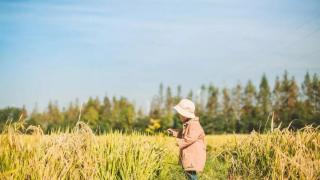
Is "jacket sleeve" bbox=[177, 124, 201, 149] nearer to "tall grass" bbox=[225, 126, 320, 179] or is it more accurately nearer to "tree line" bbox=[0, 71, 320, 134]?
"tall grass" bbox=[225, 126, 320, 179]

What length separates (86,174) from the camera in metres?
6.39

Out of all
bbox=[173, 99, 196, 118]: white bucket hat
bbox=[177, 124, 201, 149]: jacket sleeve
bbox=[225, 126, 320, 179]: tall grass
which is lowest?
bbox=[225, 126, 320, 179]: tall grass

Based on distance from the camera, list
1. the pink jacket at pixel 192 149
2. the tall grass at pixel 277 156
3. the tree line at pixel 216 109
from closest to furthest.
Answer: the pink jacket at pixel 192 149, the tall grass at pixel 277 156, the tree line at pixel 216 109

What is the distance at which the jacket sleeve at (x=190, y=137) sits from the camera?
6.75 meters

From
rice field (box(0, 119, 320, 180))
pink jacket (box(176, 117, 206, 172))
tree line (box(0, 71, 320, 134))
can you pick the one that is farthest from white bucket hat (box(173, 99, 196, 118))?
tree line (box(0, 71, 320, 134))

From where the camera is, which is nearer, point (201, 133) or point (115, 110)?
point (201, 133)

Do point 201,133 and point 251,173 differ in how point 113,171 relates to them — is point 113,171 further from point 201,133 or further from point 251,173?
point 251,173

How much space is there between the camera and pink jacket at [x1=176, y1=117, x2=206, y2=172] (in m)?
6.73

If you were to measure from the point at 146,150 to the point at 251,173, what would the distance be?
221cm

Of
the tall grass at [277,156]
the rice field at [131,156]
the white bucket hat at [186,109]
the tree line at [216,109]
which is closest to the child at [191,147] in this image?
the white bucket hat at [186,109]

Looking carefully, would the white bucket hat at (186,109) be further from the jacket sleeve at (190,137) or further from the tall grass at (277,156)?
the tall grass at (277,156)

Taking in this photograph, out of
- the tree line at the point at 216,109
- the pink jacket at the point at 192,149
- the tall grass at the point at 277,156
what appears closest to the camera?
the pink jacket at the point at 192,149

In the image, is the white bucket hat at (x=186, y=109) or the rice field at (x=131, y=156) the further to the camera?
the white bucket hat at (x=186, y=109)

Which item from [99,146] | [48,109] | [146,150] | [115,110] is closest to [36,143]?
[99,146]
